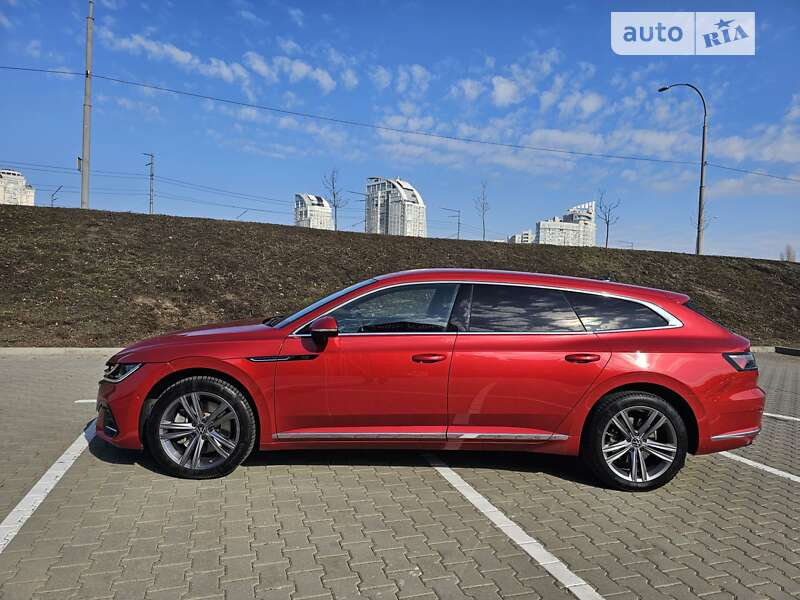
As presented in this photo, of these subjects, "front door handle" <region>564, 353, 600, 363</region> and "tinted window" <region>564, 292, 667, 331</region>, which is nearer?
"front door handle" <region>564, 353, 600, 363</region>

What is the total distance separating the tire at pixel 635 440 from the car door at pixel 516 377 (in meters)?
0.27

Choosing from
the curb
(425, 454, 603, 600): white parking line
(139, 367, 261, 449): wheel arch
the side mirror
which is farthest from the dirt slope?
(425, 454, 603, 600): white parking line

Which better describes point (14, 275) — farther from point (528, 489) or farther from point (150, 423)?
point (528, 489)

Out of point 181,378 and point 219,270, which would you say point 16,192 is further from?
point 181,378

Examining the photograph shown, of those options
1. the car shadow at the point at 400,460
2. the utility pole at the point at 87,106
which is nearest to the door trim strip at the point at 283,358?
the car shadow at the point at 400,460

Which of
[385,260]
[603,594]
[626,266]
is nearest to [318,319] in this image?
[603,594]

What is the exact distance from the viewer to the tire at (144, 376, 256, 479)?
417cm

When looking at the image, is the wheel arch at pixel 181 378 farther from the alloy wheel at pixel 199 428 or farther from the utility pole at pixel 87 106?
the utility pole at pixel 87 106

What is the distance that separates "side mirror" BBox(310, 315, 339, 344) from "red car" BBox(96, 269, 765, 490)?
0.01 m

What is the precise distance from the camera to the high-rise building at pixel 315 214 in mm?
37900

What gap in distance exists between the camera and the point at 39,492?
395 cm

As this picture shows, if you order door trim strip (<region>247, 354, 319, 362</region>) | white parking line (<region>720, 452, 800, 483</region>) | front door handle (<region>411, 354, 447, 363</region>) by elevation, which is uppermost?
front door handle (<region>411, 354, 447, 363</region>)

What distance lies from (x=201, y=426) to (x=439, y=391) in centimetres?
180

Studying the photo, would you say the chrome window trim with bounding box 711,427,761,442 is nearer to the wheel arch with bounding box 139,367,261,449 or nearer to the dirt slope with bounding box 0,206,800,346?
the wheel arch with bounding box 139,367,261,449
